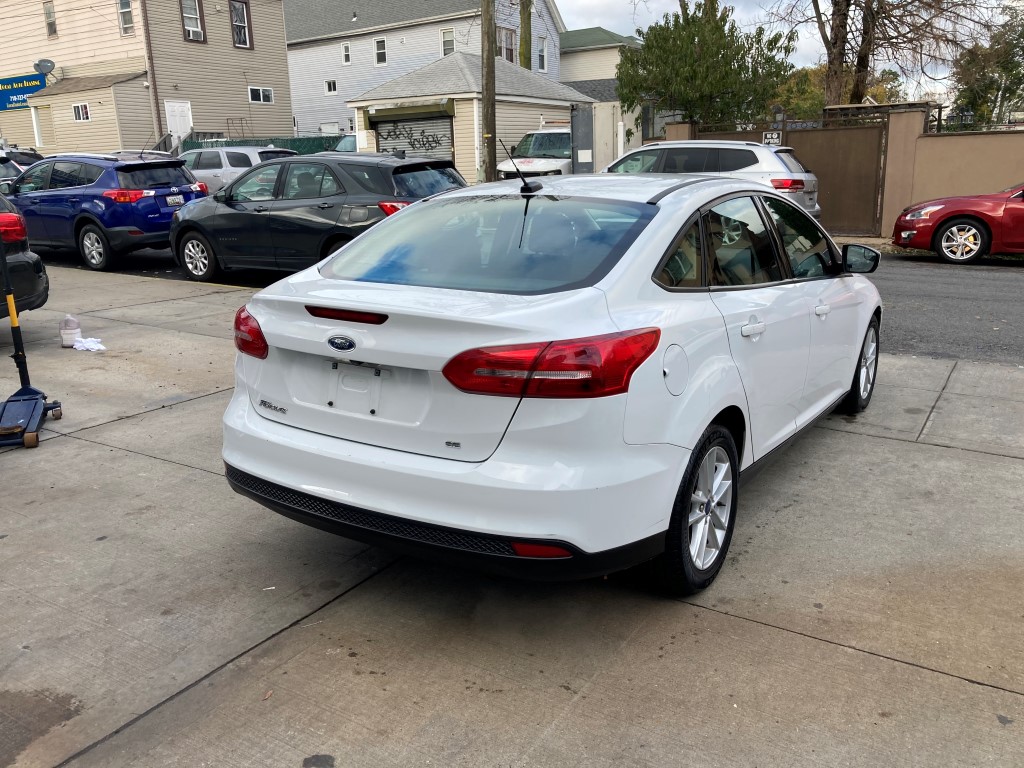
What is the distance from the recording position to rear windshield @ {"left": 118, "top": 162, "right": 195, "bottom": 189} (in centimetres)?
1257

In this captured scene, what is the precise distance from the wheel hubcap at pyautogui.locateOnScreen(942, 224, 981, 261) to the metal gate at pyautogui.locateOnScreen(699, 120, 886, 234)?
142 inches

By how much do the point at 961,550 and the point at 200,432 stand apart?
14.1ft

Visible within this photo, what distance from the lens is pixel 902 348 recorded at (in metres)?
8.04

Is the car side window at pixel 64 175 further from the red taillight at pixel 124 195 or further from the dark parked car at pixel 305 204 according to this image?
the dark parked car at pixel 305 204

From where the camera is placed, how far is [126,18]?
1162 inches

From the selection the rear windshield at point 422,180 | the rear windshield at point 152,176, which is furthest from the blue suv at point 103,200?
the rear windshield at point 422,180

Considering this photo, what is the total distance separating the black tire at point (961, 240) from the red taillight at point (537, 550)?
489 inches

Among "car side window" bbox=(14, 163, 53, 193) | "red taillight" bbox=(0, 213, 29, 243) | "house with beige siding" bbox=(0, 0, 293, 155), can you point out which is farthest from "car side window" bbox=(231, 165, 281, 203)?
"house with beige siding" bbox=(0, 0, 293, 155)

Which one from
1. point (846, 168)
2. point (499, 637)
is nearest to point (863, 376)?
point (499, 637)

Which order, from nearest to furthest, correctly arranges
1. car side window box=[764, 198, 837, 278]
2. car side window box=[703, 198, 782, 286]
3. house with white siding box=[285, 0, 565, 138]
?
car side window box=[703, 198, 782, 286], car side window box=[764, 198, 837, 278], house with white siding box=[285, 0, 565, 138]

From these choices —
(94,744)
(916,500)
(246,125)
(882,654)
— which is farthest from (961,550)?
(246,125)

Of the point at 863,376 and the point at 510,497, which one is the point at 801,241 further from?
the point at 510,497

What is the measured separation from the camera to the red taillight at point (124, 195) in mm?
12406

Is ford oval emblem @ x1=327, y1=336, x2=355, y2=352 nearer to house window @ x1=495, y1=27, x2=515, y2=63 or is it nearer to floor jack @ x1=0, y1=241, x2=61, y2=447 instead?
floor jack @ x1=0, y1=241, x2=61, y2=447
